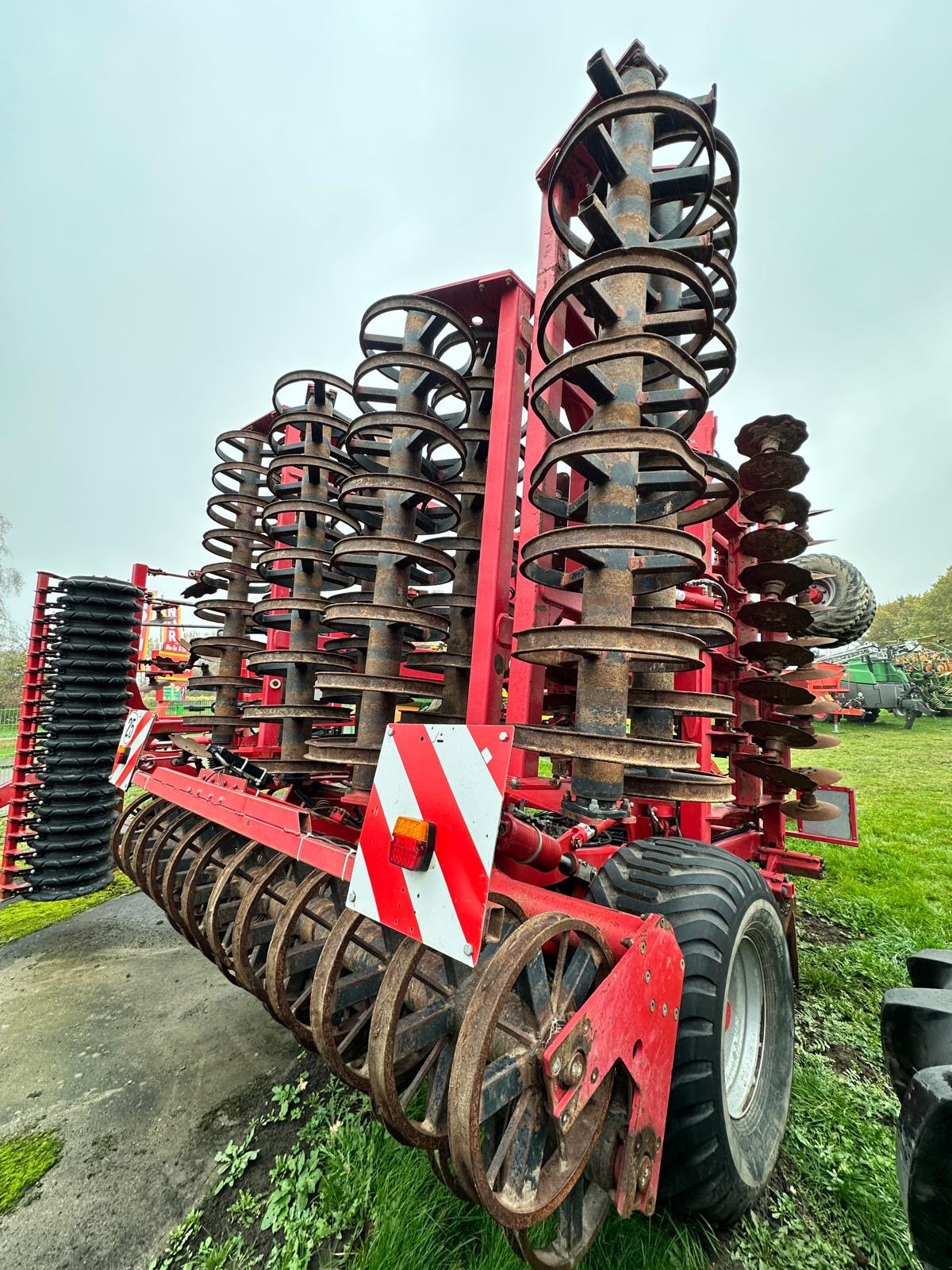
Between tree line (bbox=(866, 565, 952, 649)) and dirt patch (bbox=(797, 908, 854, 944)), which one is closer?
dirt patch (bbox=(797, 908, 854, 944))

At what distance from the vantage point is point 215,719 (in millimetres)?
3648

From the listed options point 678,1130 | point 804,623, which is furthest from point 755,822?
point 678,1130

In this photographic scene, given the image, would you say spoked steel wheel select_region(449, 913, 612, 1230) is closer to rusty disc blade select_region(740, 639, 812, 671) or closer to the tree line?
rusty disc blade select_region(740, 639, 812, 671)

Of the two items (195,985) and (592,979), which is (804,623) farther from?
(195,985)

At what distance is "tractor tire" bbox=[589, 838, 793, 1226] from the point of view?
1568 millimetres

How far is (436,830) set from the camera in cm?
139

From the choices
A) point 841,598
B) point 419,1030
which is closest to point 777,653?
point 841,598

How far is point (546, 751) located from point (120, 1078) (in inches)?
90.6

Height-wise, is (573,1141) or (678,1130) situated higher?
(573,1141)

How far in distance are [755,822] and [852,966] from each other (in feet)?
3.04

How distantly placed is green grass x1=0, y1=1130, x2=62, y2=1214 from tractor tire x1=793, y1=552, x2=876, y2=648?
19.5ft

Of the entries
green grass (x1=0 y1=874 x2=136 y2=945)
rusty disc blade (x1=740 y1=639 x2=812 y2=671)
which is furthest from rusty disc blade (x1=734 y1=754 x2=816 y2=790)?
green grass (x1=0 y1=874 x2=136 y2=945)

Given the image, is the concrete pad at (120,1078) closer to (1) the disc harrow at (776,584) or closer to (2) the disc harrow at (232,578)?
(2) the disc harrow at (232,578)

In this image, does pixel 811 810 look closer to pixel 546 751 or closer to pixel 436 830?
pixel 546 751
